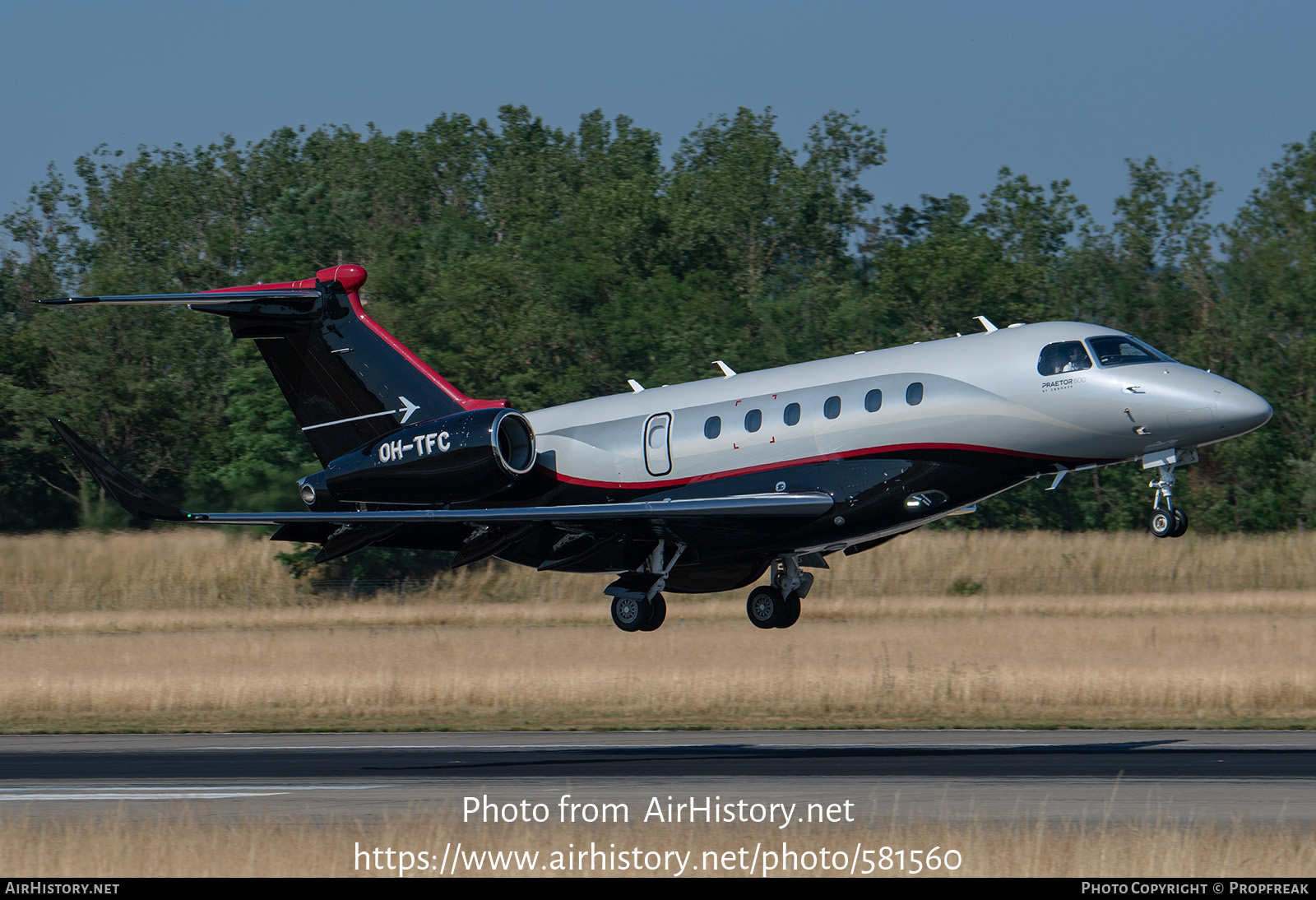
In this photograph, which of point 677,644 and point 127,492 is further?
point 677,644

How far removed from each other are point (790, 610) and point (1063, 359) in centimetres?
651

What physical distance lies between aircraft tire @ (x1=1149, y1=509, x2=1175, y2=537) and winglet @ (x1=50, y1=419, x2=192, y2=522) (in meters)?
13.8

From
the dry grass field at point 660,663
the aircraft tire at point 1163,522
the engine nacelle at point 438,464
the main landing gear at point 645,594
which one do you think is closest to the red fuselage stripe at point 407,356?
the engine nacelle at point 438,464

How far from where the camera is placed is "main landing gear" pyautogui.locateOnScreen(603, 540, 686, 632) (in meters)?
27.2

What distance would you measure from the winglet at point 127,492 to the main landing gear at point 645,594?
7049 millimetres

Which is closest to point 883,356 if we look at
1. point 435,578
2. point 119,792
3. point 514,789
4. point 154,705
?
point 514,789

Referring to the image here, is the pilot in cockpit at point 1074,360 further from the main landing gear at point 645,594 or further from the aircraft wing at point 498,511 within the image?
the main landing gear at point 645,594

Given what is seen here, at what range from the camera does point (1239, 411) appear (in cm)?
2219

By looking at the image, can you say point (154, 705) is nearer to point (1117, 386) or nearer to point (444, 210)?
point (1117, 386)

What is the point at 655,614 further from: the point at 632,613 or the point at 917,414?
the point at 917,414

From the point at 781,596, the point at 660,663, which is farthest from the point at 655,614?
the point at 660,663

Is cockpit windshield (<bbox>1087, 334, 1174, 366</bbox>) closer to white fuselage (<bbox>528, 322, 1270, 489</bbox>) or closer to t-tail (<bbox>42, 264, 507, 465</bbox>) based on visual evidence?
white fuselage (<bbox>528, 322, 1270, 489</bbox>)

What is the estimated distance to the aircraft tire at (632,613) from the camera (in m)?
27.2

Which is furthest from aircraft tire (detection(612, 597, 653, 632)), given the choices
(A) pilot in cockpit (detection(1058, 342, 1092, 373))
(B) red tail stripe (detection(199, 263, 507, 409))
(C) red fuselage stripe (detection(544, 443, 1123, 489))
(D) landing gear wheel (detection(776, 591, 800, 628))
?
(A) pilot in cockpit (detection(1058, 342, 1092, 373))
